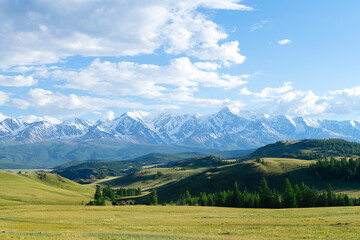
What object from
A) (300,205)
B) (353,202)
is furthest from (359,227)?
(353,202)

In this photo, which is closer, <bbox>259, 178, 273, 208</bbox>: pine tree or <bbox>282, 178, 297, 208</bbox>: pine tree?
<bbox>282, 178, 297, 208</bbox>: pine tree

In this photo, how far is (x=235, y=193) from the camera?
415ft

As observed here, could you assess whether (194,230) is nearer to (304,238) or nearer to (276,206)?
(304,238)

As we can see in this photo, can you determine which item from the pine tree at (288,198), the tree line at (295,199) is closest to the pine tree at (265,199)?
the tree line at (295,199)

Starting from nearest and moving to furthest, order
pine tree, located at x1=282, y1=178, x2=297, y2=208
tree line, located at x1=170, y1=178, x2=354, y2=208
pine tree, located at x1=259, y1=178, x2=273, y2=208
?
pine tree, located at x1=282, y1=178, x2=297, y2=208 < tree line, located at x1=170, y1=178, x2=354, y2=208 < pine tree, located at x1=259, y1=178, x2=273, y2=208

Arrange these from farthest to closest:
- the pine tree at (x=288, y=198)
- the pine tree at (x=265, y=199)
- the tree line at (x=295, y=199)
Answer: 1. the pine tree at (x=265, y=199)
2. the tree line at (x=295, y=199)
3. the pine tree at (x=288, y=198)

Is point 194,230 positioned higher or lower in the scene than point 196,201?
higher

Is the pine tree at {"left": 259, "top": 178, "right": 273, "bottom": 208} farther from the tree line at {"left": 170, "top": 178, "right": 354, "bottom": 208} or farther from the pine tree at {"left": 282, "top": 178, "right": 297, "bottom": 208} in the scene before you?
the pine tree at {"left": 282, "top": 178, "right": 297, "bottom": 208}

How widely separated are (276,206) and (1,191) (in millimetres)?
163077

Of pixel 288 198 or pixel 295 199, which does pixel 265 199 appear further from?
pixel 295 199

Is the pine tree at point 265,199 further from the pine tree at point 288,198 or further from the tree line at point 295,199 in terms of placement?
the pine tree at point 288,198

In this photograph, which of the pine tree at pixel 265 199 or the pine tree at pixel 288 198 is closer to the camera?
the pine tree at pixel 288 198

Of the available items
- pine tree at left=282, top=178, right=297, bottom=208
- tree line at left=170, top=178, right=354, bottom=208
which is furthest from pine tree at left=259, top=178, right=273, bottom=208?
pine tree at left=282, top=178, right=297, bottom=208

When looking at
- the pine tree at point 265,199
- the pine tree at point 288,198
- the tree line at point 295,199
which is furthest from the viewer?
the pine tree at point 265,199
